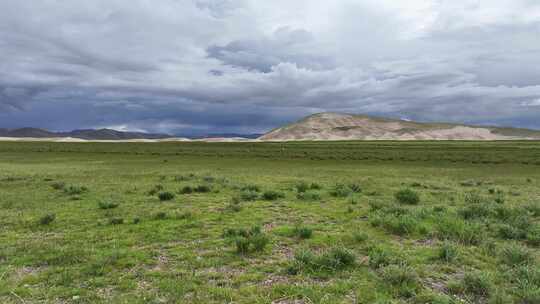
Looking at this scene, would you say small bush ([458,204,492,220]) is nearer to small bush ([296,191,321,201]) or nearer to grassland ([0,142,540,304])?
grassland ([0,142,540,304])

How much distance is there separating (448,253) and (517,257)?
142 centimetres

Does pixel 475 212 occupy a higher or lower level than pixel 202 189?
higher

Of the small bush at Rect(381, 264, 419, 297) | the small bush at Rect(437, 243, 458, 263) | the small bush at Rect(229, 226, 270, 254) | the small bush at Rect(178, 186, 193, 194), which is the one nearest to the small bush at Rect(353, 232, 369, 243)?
the small bush at Rect(437, 243, 458, 263)

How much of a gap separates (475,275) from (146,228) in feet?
29.7

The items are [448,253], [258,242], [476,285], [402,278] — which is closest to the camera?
[476,285]

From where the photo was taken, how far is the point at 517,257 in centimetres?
727

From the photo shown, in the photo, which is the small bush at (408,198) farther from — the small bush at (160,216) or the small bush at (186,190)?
the small bush at (186,190)

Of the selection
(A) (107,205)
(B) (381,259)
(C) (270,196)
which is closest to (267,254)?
(B) (381,259)

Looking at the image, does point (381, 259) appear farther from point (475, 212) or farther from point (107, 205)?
point (107, 205)

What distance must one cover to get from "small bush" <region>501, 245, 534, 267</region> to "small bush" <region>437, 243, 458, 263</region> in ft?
3.23

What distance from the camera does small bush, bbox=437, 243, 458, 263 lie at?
294 inches

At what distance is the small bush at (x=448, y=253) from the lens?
7.46 m

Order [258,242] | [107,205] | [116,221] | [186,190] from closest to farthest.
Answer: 1. [258,242]
2. [116,221]
3. [107,205]
4. [186,190]

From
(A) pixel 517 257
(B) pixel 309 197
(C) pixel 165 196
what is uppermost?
(A) pixel 517 257
